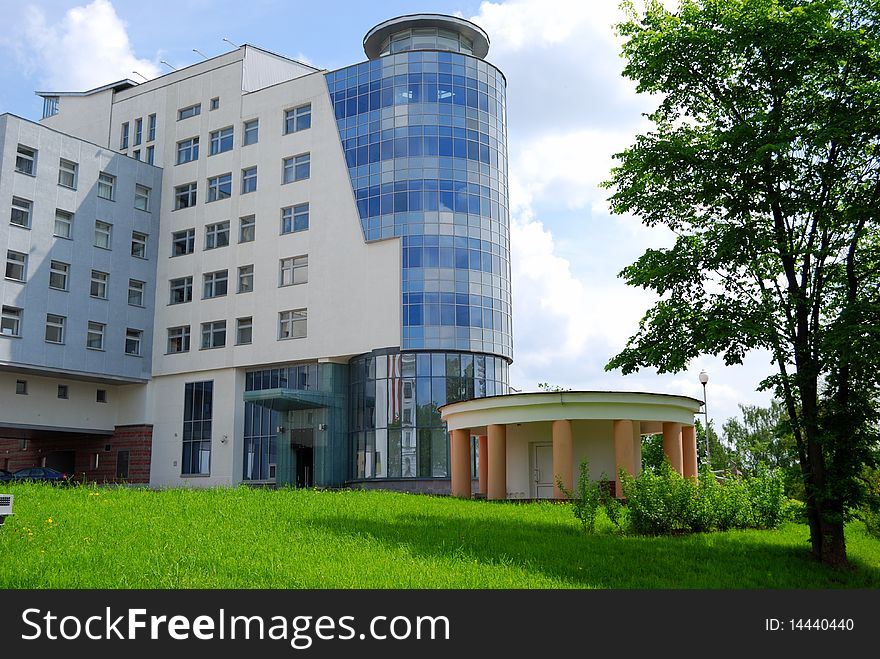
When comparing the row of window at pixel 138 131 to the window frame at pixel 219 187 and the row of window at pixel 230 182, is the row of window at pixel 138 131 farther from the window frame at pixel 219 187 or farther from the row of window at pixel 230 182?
the window frame at pixel 219 187

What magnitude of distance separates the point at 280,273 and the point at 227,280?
3.88 meters

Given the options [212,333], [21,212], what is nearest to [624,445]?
[212,333]

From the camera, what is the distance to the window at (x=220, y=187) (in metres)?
52.3

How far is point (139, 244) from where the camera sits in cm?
5325

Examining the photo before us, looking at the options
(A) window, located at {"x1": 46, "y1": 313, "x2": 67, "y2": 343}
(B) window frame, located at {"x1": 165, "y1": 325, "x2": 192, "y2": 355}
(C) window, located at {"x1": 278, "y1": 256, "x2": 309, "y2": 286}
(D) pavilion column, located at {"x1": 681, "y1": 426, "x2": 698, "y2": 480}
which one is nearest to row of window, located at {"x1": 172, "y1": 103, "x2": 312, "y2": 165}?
(C) window, located at {"x1": 278, "y1": 256, "x2": 309, "y2": 286}

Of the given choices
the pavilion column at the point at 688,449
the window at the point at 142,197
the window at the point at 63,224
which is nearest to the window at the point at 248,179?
the window at the point at 142,197

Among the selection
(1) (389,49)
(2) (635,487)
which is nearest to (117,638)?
(2) (635,487)

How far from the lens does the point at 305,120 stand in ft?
164

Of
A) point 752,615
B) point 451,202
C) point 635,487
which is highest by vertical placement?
point 451,202

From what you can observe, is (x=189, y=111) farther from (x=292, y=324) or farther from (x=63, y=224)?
(x=292, y=324)

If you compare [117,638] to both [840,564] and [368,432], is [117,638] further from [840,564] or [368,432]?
[368,432]

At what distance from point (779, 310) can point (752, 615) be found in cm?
838

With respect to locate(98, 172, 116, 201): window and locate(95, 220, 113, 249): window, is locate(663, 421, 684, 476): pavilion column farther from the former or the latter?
locate(98, 172, 116, 201): window

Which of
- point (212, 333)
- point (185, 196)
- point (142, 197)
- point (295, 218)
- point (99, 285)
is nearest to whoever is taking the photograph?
point (295, 218)
